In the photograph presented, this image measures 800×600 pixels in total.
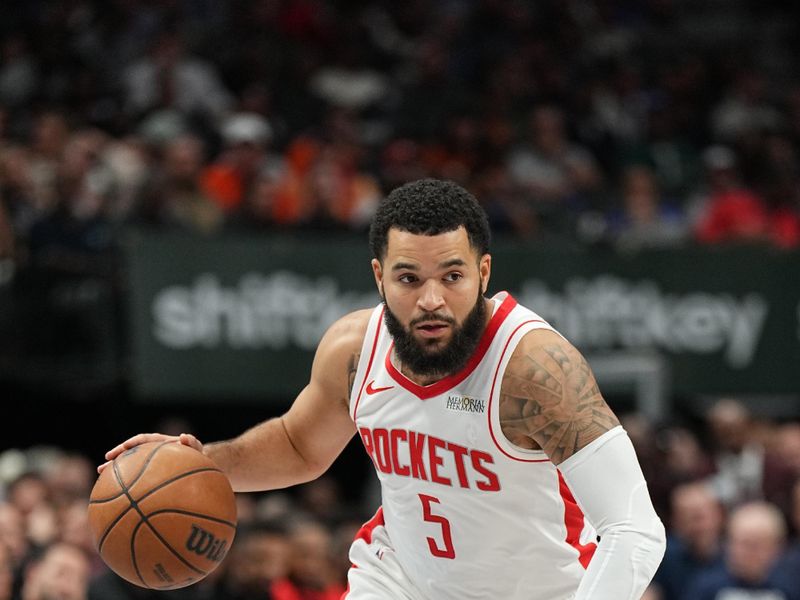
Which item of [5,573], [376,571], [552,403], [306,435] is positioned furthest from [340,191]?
[552,403]

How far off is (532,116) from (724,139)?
6.92 ft

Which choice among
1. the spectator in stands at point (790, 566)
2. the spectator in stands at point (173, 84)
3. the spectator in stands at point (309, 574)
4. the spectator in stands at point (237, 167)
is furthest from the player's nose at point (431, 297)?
the spectator in stands at point (173, 84)

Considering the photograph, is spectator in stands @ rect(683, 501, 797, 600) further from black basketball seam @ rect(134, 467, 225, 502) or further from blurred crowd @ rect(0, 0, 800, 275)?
black basketball seam @ rect(134, 467, 225, 502)

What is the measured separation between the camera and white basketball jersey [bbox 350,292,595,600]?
4.55 metres

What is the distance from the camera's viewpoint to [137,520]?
4.74 metres

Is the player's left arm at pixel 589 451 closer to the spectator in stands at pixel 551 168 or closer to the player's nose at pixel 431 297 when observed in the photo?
the player's nose at pixel 431 297

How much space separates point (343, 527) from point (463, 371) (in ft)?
18.5

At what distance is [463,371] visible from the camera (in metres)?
4.58

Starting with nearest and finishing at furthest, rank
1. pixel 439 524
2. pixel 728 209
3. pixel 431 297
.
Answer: pixel 431 297 → pixel 439 524 → pixel 728 209

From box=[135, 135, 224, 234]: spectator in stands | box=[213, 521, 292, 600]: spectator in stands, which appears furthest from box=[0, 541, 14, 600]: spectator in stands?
box=[135, 135, 224, 234]: spectator in stands

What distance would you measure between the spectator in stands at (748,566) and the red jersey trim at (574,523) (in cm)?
438

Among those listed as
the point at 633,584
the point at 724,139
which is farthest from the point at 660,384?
the point at 633,584

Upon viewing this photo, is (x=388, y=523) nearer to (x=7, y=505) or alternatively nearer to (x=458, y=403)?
(x=458, y=403)

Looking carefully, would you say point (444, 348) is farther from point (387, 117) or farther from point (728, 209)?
point (387, 117)
